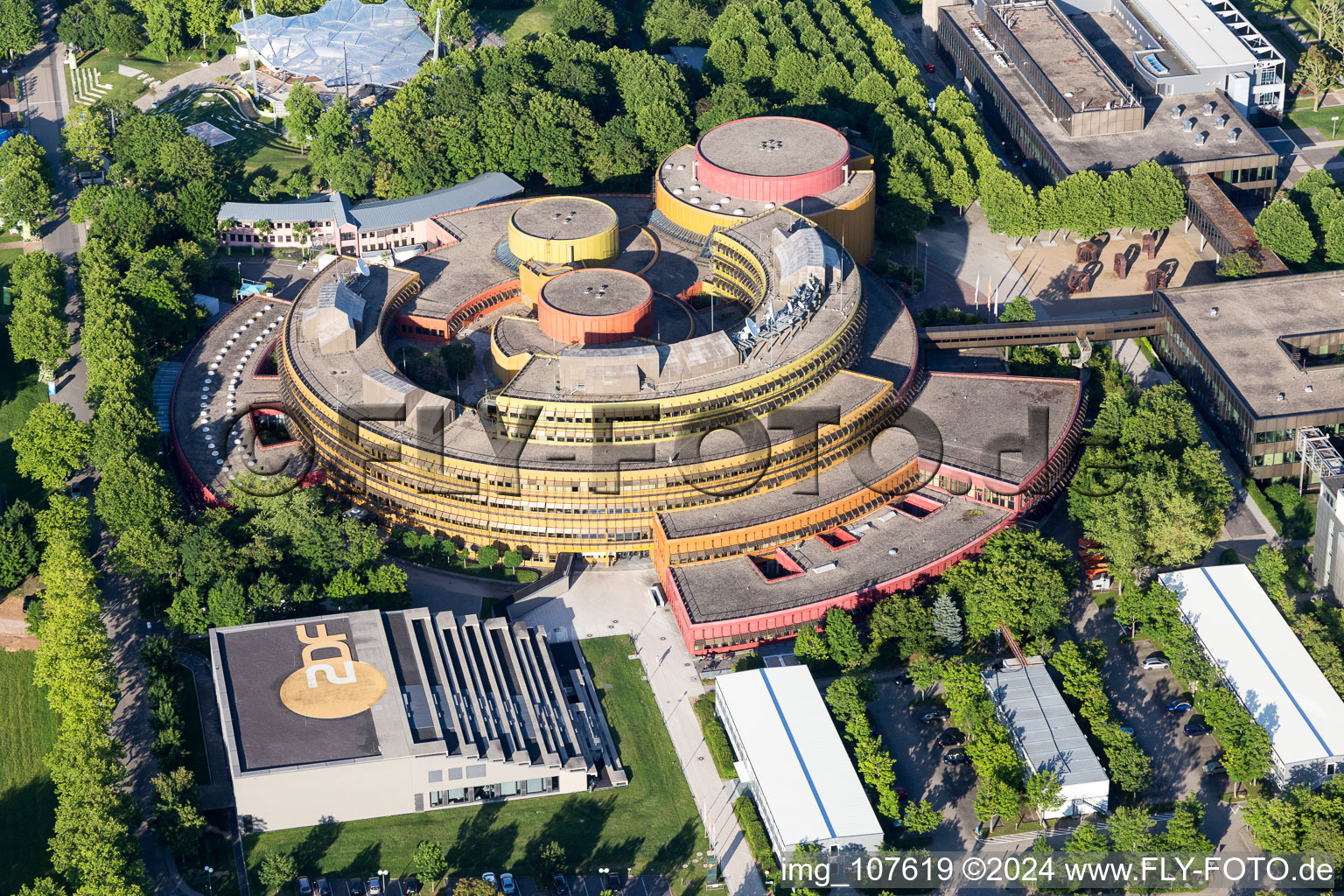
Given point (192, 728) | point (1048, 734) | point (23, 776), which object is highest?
point (1048, 734)

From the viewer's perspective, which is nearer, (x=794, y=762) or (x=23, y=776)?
(x=794, y=762)

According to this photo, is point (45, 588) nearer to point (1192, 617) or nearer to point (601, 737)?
point (601, 737)

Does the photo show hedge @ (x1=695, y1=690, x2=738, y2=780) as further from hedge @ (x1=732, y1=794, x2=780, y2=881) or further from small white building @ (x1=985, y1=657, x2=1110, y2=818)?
small white building @ (x1=985, y1=657, x2=1110, y2=818)

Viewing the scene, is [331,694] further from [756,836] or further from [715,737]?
[756,836]

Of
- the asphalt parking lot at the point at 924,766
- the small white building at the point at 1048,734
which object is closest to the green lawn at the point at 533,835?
the asphalt parking lot at the point at 924,766

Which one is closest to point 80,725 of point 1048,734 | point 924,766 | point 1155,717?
point 924,766

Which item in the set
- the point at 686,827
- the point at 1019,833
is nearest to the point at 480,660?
the point at 686,827

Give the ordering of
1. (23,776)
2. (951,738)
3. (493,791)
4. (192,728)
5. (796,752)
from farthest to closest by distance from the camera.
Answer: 1. (192,728)
2. (951,738)
3. (23,776)
4. (493,791)
5. (796,752)

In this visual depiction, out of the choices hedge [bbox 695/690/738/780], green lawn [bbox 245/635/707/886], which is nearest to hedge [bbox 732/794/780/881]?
hedge [bbox 695/690/738/780]
